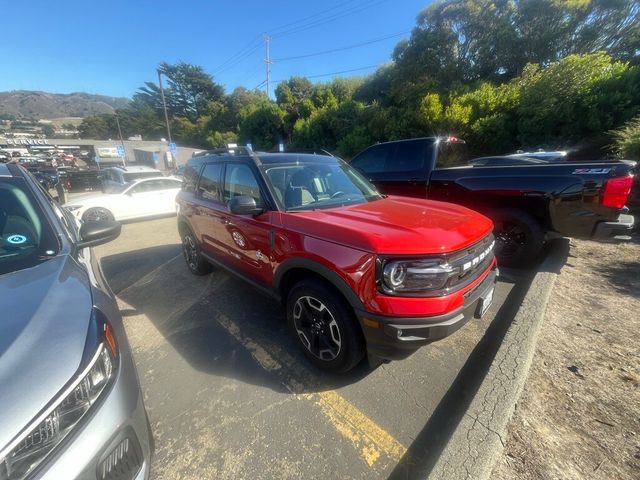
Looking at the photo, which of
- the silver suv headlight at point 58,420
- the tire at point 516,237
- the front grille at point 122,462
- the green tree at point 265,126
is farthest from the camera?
the green tree at point 265,126

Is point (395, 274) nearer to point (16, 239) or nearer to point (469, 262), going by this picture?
point (469, 262)

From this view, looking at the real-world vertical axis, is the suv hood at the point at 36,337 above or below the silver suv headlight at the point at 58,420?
above

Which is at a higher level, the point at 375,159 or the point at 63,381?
the point at 375,159

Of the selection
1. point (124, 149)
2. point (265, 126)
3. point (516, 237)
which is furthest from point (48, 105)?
point (516, 237)

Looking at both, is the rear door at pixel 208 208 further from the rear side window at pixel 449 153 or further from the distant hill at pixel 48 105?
the distant hill at pixel 48 105

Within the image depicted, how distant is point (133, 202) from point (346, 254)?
850cm

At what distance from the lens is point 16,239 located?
1.84 m

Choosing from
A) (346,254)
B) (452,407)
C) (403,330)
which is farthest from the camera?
(452,407)

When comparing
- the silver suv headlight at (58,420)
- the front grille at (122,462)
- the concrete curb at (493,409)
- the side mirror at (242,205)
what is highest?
the side mirror at (242,205)

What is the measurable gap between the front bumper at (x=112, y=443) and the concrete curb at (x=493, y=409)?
1417 millimetres

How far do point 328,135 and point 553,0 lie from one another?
16.6 metres

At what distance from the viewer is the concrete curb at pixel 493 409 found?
1530 millimetres

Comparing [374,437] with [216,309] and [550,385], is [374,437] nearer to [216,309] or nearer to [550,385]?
[550,385]

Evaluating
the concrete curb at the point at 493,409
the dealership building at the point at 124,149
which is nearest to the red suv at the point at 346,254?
the concrete curb at the point at 493,409
